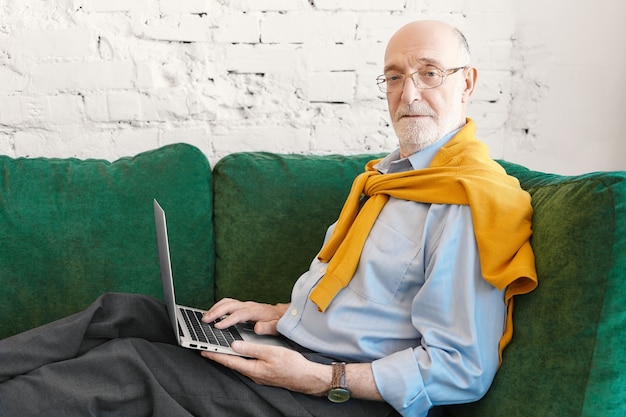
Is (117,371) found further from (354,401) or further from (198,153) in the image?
(198,153)

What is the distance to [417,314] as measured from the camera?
126cm

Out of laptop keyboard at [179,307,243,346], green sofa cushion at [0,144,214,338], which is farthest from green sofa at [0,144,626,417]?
laptop keyboard at [179,307,243,346]

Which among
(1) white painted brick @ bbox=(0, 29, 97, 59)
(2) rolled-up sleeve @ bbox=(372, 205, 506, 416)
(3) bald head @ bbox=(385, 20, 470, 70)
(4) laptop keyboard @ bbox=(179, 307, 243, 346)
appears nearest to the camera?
(2) rolled-up sleeve @ bbox=(372, 205, 506, 416)

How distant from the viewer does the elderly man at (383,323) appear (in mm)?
1193

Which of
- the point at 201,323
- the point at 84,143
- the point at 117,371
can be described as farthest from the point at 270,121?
the point at 117,371

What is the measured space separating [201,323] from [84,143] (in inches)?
33.5

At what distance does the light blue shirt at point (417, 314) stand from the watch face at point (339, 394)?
0.23 feet

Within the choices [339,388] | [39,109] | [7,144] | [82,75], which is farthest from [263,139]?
[339,388]

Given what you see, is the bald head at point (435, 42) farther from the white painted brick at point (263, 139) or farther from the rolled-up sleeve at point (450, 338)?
the white painted brick at point (263, 139)

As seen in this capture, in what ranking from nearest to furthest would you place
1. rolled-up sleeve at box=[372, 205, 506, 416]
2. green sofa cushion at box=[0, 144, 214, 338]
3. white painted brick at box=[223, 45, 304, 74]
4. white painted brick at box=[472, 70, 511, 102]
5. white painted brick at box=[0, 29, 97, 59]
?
rolled-up sleeve at box=[372, 205, 506, 416] → green sofa cushion at box=[0, 144, 214, 338] → white painted brick at box=[0, 29, 97, 59] → white painted brick at box=[223, 45, 304, 74] → white painted brick at box=[472, 70, 511, 102]

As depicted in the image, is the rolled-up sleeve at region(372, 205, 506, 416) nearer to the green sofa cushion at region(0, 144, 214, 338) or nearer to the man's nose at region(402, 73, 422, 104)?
the man's nose at region(402, 73, 422, 104)

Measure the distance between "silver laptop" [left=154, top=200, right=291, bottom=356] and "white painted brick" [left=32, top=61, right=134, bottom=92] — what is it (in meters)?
0.73

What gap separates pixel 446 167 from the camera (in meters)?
1.35

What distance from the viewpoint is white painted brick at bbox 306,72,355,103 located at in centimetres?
207
